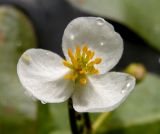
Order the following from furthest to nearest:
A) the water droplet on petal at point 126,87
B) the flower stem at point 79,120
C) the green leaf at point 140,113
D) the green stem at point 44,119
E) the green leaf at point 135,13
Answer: the green leaf at point 135,13, the green leaf at point 140,113, the green stem at point 44,119, the flower stem at point 79,120, the water droplet on petal at point 126,87


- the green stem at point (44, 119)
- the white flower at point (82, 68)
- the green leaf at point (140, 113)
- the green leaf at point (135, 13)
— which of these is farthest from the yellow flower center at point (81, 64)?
the green leaf at point (135, 13)

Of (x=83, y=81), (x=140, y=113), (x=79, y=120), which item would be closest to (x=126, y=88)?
(x=83, y=81)

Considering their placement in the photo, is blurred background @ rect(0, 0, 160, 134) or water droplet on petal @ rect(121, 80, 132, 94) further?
blurred background @ rect(0, 0, 160, 134)

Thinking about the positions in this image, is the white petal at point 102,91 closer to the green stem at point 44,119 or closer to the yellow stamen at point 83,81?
the yellow stamen at point 83,81

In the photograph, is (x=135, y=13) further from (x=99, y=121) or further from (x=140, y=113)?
(x=99, y=121)

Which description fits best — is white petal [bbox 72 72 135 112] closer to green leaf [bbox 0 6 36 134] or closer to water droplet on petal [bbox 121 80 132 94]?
water droplet on petal [bbox 121 80 132 94]

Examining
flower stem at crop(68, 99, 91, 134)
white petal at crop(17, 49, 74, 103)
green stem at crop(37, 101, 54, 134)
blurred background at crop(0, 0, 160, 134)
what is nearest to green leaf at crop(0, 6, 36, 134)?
blurred background at crop(0, 0, 160, 134)
